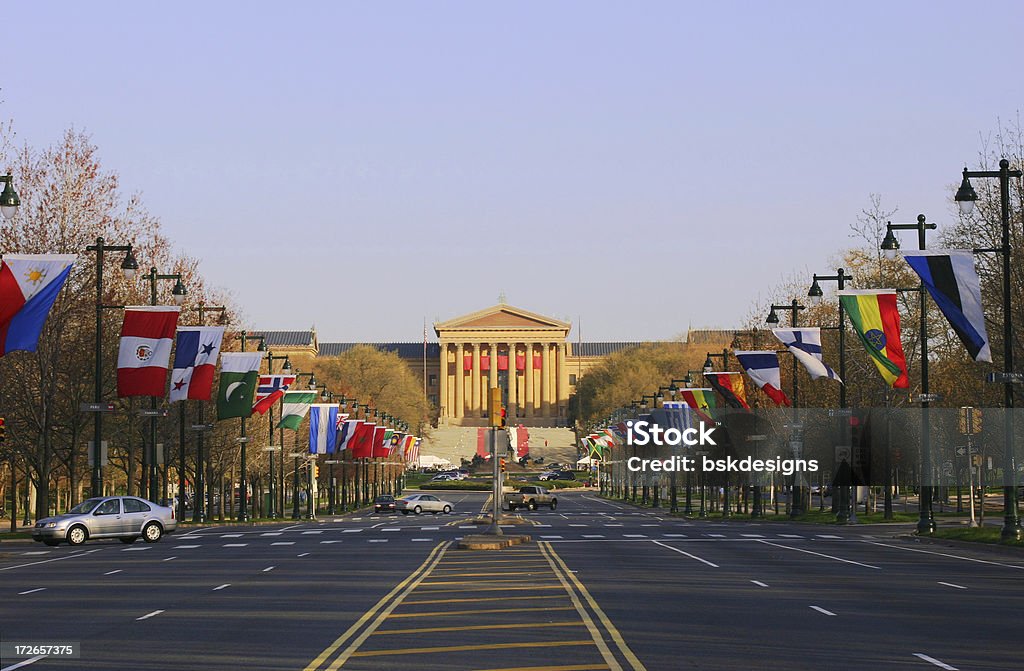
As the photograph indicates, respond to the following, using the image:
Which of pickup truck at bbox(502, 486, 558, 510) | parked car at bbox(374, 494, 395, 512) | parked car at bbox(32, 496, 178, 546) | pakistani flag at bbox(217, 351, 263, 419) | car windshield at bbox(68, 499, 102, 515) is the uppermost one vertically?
pakistani flag at bbox(217, 351, 263, 419)

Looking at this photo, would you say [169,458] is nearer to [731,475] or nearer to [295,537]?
[295,537]

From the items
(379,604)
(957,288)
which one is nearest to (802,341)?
(957,288)

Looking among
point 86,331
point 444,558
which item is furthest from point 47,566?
point 86,331

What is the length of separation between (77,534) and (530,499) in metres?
53.2

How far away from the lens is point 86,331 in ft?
192

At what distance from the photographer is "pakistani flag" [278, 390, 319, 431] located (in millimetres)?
67875

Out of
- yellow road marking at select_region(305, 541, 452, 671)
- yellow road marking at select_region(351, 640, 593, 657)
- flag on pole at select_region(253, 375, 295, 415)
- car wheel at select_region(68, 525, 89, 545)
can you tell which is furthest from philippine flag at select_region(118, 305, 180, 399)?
yellow road marking at select_region(351, 640, 593, 657)

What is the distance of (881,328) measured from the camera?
4391 cm

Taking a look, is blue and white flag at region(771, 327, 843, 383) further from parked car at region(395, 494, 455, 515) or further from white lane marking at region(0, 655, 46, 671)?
parked car at region(395, 494, 455, 515)

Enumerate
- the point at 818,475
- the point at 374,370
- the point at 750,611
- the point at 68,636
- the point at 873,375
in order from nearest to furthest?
the point at 68,636, the point at 750,611, the point at 873,375, the point at 818,475, the point at 374,370

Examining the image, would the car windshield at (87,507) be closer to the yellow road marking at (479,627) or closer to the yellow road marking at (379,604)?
the yellow road marking at (379,604)

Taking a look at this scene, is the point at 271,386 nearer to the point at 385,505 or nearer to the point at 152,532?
the point at 152,532

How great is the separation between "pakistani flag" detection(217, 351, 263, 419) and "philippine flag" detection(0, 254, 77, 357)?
17618 millimetres

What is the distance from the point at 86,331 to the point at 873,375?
3618 centimetres
